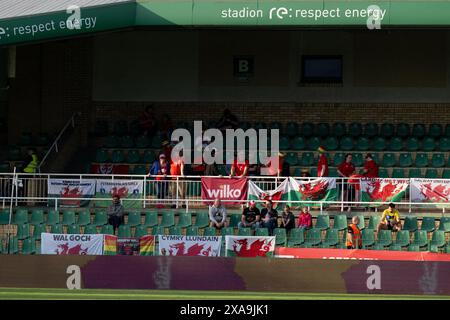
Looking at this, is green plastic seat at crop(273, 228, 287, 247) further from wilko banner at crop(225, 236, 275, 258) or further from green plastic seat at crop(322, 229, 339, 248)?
wilko banner at crop(225, 236, 275, 258)

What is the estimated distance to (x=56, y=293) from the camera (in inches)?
968

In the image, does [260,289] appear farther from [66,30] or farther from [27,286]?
[66,30]

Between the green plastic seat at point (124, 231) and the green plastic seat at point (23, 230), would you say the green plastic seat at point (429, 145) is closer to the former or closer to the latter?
the green plastic seat at point (124, 231)

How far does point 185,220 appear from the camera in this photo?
97.7 feet

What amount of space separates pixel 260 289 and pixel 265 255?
1895 millimetres

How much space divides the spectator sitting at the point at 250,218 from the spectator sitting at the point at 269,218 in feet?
0.37

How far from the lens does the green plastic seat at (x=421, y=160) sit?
3297 centimetres

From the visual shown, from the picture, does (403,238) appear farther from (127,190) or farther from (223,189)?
(127,190)

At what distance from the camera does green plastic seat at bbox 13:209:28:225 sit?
30.0m

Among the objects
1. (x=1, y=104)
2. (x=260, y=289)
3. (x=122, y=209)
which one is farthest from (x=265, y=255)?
(x=1, y=104)

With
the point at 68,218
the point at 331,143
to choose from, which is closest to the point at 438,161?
the point at 331,143

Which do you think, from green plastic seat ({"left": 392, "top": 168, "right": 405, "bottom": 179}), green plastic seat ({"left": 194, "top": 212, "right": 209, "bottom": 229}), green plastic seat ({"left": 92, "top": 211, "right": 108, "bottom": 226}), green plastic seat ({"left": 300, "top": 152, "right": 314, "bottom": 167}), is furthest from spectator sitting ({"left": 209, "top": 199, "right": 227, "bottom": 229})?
green plastic seat ({"left": 392, "top": 168, "right": 405, "bottom": 179})

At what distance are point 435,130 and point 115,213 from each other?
997 centimetres

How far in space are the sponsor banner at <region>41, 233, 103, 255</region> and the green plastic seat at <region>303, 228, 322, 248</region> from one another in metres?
4.64
